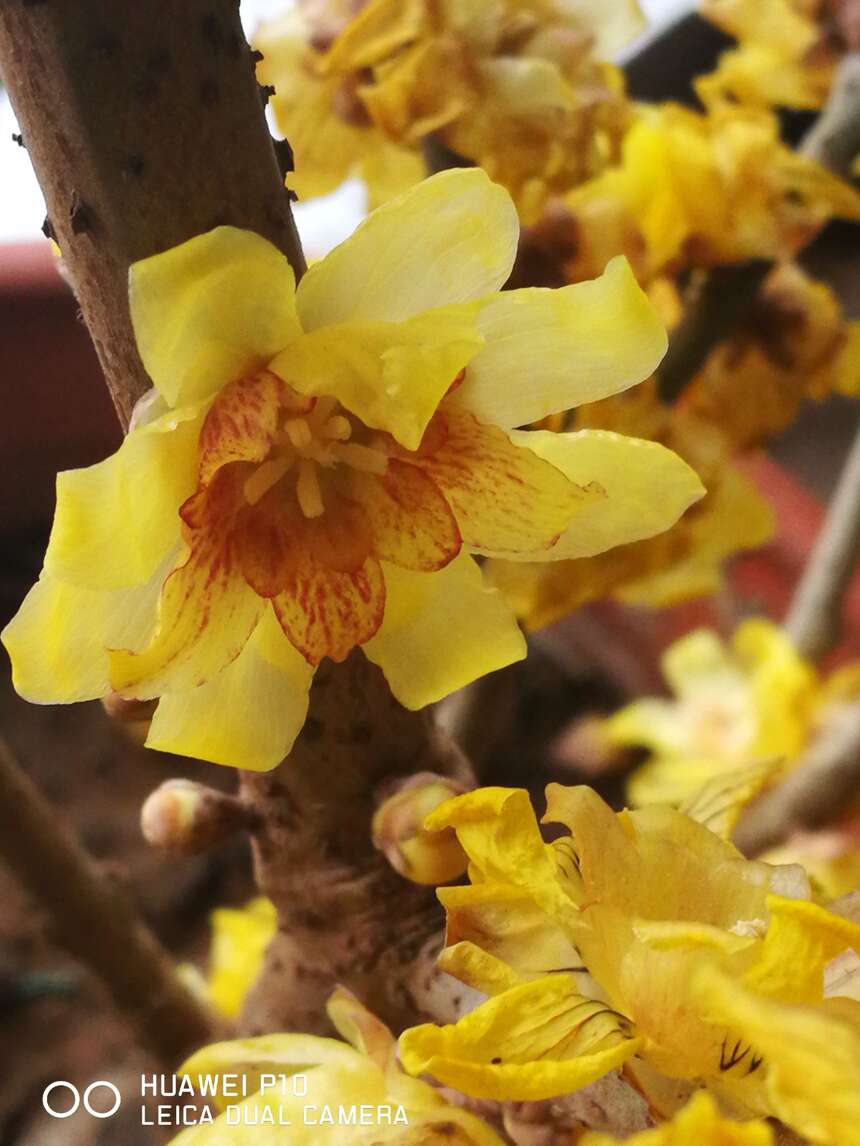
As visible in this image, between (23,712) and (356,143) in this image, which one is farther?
(23,712)

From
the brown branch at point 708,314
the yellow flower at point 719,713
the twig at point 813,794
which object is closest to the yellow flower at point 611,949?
the brown branch at point 708,314

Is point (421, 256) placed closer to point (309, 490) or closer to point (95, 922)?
point (309, 490)

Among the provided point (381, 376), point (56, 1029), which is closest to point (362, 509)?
point (381, 376)

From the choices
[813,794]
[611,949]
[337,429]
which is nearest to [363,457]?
[337,429]

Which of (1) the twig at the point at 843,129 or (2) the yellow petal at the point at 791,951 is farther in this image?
(1) the twig at the point at 843,129

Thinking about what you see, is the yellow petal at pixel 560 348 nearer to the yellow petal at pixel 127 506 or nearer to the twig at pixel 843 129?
the yellow petal at pixel 127 506

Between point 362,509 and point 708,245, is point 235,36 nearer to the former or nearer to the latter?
point 362,509

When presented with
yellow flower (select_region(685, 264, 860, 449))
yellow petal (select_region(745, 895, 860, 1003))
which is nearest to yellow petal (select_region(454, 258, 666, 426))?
yellow petal (select_region(745, 895, 860, 1003))
